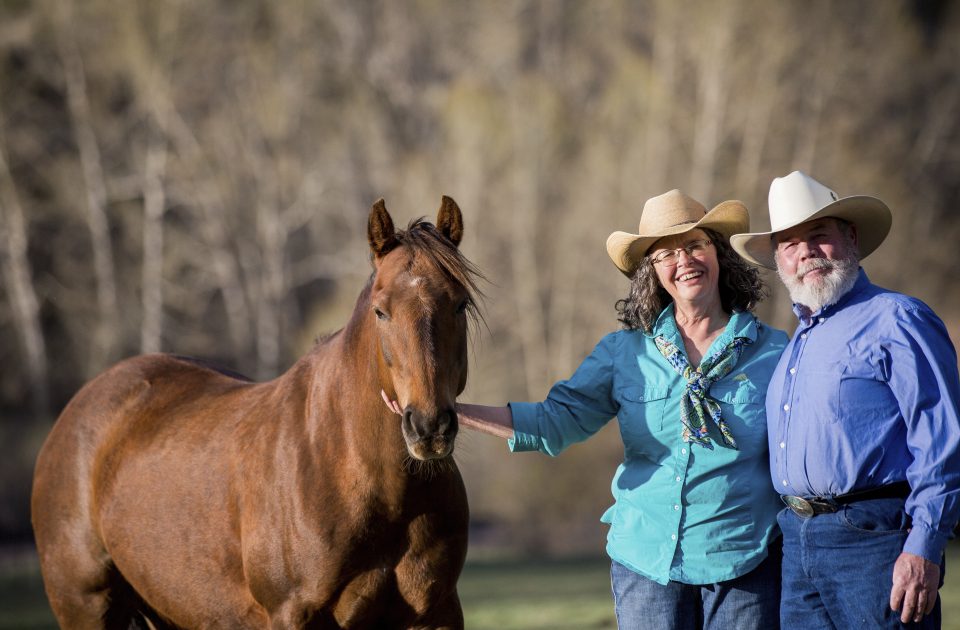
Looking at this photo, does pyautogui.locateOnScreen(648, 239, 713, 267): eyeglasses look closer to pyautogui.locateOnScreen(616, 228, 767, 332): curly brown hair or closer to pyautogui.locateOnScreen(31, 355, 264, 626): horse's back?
pyautogui.locateOnScreen(616, 228, 767, 332): curly brown hair

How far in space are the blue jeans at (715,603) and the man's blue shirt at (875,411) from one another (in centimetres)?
36

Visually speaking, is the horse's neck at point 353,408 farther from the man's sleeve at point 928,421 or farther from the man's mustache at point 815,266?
the man's sleeve at point 928,421

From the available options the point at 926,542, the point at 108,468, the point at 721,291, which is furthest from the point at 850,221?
the point at 108,468

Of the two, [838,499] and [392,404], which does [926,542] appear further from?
[392,404]

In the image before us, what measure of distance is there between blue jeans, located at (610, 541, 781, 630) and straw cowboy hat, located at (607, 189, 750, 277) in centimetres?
121

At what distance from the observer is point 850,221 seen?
3666mm

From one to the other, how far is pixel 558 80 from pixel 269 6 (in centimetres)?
808

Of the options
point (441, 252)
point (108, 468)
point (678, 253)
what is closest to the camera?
point (441, 252)

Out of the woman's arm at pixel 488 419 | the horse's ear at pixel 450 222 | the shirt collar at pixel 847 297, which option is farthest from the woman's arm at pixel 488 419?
the shirt collar at pixel 847 297

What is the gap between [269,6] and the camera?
27.2 meters

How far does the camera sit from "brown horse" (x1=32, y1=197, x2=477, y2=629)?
3.54 meters

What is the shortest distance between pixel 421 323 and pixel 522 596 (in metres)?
9.80

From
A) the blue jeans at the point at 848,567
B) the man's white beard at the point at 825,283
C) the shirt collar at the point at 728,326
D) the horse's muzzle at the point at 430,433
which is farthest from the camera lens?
the shirt collar at the point at 728,326

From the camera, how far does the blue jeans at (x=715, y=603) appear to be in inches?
137
